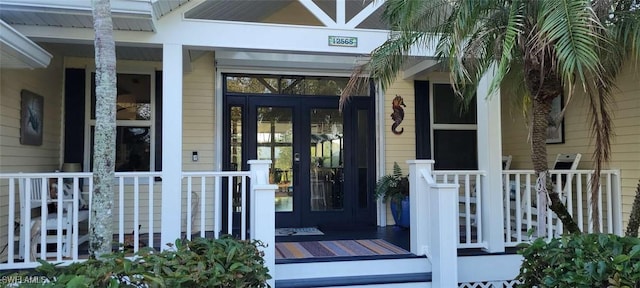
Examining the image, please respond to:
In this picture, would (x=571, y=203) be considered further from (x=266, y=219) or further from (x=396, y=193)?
(x=266, y=219)

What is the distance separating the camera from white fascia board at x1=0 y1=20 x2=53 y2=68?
3.20 metres

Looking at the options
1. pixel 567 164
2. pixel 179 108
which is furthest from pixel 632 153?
pixel 179 108

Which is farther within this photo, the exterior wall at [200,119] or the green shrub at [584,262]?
the exterior wall at [200,119]

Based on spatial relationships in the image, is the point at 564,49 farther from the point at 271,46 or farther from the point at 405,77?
the point at 405,77

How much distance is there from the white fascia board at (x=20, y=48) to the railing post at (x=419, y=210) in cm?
352

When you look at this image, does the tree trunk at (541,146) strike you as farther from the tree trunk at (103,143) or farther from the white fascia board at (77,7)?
the white fascia board at (77,7)

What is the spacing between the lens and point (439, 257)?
401 cm

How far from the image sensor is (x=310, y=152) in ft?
21.1

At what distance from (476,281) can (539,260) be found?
1402mm

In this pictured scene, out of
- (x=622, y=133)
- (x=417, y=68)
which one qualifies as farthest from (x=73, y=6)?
(x=622, y=133)

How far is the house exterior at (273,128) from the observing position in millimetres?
4043

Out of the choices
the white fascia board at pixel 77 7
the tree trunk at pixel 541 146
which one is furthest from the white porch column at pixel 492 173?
the white fascia board at pixel 77 7

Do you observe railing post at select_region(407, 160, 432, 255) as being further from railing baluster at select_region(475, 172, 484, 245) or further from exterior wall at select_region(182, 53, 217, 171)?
exterior wall at select_region(182, 53, 217, 171)

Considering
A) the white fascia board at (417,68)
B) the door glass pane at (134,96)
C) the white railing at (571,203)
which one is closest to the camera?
the white railing at (571,203)
